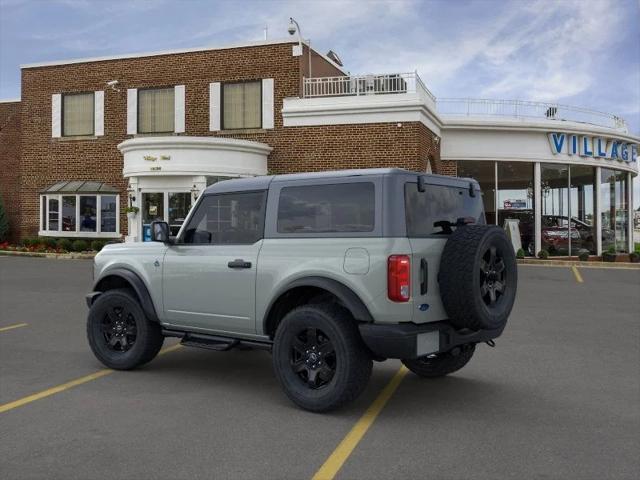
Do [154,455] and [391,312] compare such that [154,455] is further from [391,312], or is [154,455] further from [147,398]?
[391,312]

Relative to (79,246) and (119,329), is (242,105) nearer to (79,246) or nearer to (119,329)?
(79,246)

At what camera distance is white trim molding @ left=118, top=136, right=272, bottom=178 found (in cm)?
2133

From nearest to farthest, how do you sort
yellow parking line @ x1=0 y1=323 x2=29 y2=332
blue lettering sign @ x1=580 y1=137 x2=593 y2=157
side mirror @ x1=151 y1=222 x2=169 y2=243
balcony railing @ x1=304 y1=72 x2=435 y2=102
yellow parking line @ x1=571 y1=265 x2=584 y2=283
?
side mirror @ x1=151 y1=222 x2=169 y2=243 → yellow parking line @ x1=0 y1=323 x2=29 y2=332 → yellow parking line @ x1=571 y1=265 x2=584 y2=283 → balcony railing @ x1=304 y1=72 x2=435 y2=102 → blue lettering sign @ x1=580 y1=137 x2=593 y2=157

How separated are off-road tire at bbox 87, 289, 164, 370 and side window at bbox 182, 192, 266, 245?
38.4 inches

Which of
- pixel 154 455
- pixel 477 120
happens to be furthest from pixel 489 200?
pixel 154 455

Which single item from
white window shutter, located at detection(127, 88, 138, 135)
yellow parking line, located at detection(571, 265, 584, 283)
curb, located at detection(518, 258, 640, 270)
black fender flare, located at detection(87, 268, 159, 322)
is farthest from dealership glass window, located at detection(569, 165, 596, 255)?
black fender flare, located at detection(87, 268, 159, 322)

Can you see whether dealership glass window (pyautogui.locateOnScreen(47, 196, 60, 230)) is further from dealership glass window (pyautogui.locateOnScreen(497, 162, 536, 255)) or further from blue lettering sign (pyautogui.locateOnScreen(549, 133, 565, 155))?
blue lettering sign (pyautogui.locateOnScreen(549, 133, 565, 155))

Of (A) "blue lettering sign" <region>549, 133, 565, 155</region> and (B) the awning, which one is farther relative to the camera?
(B) the awning

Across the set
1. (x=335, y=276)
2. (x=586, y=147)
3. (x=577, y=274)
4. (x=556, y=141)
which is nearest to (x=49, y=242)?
(x=577, y=274)

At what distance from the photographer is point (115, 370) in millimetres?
6664

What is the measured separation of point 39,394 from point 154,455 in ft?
6.84

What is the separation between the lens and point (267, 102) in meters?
23.2

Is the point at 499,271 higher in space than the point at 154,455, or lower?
higher

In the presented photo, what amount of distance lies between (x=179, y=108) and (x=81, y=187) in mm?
5092
